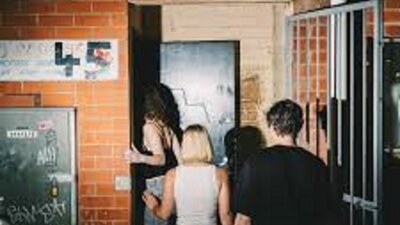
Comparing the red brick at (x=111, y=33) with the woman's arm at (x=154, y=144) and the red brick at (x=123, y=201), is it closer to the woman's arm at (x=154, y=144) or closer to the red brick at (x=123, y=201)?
the woman's arm at (x=154, y=144)

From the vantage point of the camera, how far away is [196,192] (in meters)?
5.62

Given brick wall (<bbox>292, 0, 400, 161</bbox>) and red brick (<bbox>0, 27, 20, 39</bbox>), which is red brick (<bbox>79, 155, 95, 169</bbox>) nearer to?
red brick (<bbox>0, 27, 20, 39</bbox>)

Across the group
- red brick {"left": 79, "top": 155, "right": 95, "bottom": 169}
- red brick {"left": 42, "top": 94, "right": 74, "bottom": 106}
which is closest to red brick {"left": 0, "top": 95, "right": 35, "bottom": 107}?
red brick {"left": 42, "top": 94, "right": 74, "bottom": 106}

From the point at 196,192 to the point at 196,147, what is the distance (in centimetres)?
35

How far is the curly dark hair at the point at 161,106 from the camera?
6.96 metres

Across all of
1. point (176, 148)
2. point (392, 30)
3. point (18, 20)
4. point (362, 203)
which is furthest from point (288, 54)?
point (18, 20)

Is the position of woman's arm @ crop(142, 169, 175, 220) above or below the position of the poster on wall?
below

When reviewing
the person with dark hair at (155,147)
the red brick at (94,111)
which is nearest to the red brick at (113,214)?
the person with dark hair at (155,147)

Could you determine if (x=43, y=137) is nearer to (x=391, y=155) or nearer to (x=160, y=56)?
(x=160, y=56)

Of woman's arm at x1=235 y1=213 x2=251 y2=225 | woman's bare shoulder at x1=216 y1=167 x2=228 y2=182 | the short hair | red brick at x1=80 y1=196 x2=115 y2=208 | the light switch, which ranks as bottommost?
red brick at x1=80 y1=196 x2=115 y2=208

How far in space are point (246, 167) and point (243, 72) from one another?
8.85 ft

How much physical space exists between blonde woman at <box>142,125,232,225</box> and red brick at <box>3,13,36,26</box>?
1.89 m

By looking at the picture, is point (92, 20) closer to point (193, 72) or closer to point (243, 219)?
point (193, 72)

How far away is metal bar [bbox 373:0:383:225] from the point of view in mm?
5211
